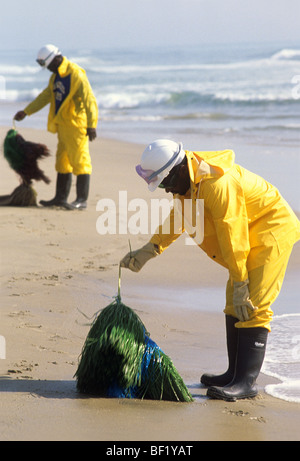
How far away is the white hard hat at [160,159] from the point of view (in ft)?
11.9

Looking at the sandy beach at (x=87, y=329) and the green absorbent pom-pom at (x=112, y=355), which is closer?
the sandy beach at (x=87, y=329)

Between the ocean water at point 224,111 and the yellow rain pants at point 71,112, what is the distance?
2465mm

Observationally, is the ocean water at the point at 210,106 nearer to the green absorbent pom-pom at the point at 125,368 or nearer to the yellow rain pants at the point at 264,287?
the yellow rain pants at the point at 264,287

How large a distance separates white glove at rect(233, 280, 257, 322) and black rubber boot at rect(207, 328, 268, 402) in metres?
0.13

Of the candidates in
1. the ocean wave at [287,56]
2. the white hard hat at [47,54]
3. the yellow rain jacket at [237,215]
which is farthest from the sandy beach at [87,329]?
the ocean wave at [287,56]

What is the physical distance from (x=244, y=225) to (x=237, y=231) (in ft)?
0.19

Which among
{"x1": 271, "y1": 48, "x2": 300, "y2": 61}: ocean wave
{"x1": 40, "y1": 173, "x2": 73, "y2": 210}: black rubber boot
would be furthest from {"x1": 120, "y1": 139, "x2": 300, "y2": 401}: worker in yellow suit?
{"x1": 271, "y1": 48, "x2": 300, "y2": 61}: ocean wave

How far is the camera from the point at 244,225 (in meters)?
3.65

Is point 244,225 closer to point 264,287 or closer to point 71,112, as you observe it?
point 264,287

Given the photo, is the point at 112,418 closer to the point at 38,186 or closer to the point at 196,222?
the point at 196,222

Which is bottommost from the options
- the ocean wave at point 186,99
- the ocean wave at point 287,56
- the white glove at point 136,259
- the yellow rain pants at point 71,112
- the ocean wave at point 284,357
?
the ocean wave at point 284,357

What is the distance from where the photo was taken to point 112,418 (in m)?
3.39

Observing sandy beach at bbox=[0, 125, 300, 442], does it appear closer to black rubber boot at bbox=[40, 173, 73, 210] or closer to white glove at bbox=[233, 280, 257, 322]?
black rubber boot at bbox=[40, 173, 73, 210]

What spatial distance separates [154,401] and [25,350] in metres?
0.96
